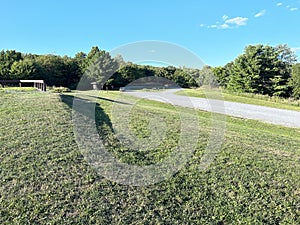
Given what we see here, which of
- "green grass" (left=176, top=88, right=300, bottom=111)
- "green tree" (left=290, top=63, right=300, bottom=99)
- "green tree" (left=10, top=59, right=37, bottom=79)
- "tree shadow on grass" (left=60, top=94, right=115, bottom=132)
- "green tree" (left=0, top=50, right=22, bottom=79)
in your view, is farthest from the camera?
"green tree" (left=0, top=50, right=22, bottom=79)

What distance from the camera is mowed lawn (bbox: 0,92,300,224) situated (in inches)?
94.0

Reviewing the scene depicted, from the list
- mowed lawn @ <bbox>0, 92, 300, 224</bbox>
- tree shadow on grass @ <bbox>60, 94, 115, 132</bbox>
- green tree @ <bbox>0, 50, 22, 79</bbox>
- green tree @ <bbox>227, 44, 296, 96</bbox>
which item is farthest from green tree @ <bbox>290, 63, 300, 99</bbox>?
green tree @ <bbox>0, 50, 22, 79</bbox>

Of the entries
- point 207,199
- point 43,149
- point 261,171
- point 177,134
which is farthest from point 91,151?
point 261,171

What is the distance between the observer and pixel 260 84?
29344mm

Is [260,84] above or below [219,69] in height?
below

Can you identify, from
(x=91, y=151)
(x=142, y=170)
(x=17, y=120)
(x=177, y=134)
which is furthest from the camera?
(x=177, y=134)

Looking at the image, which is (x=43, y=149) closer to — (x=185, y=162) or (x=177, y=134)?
(x=185, y=162)

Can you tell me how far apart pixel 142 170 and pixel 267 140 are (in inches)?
172

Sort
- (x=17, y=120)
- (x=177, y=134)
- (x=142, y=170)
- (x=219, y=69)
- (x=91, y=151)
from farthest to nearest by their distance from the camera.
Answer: (x=219, y=69) → (x=177, y=134) → (x=17, y=120) → (x=91, y=151) → (x=142, y=170)

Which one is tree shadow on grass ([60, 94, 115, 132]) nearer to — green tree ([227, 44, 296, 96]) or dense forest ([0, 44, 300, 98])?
dense forest ([0, 44, 300, 98])

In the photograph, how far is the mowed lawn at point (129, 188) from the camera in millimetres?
2387

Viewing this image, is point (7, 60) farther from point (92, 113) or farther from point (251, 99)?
point (251, 99)

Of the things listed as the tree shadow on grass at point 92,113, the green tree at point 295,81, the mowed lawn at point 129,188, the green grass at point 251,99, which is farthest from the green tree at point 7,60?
the green tree at point 295,81

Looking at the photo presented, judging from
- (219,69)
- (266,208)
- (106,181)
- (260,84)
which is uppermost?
(219,69)
